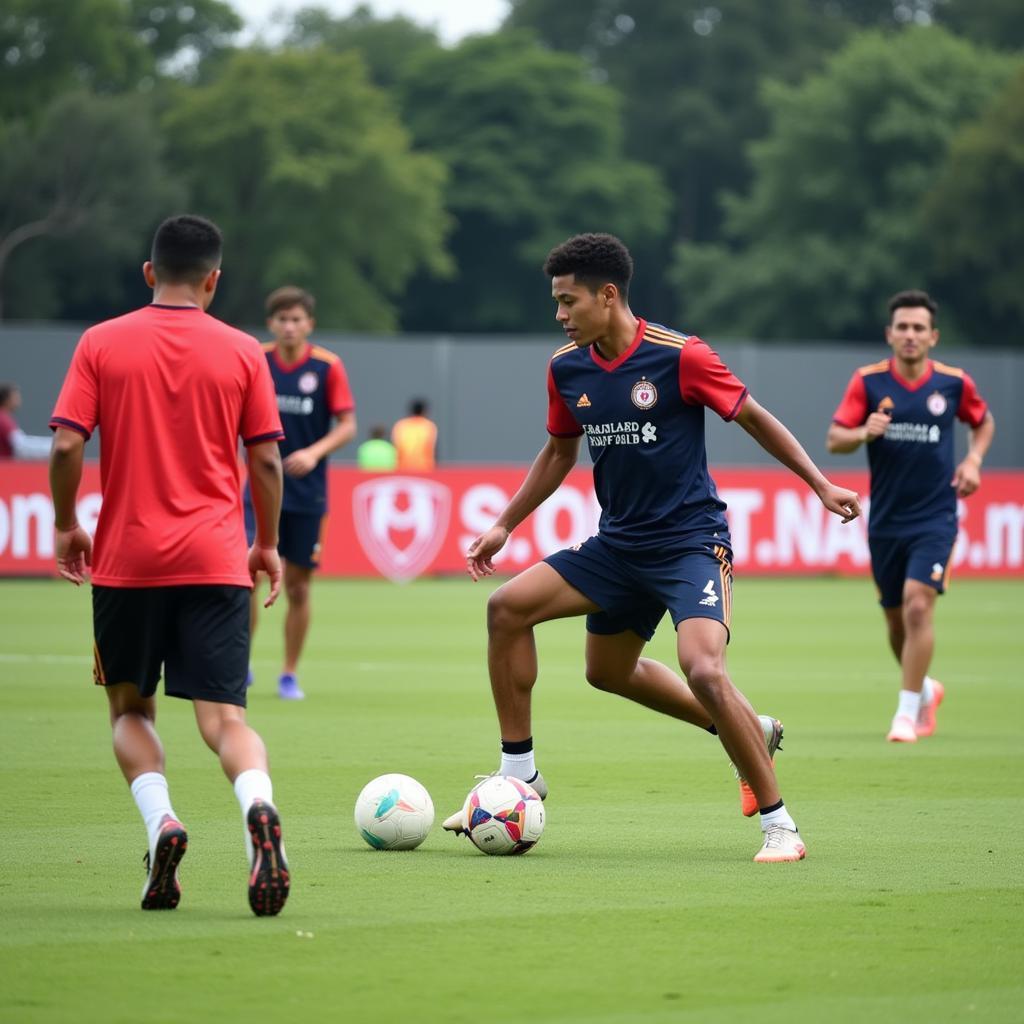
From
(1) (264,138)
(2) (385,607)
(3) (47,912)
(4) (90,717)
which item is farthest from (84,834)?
(1) (264,138)

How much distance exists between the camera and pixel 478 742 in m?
11.6

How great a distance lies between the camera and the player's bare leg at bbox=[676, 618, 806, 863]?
25.1ft

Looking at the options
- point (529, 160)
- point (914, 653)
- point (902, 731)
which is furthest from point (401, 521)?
point (529, 160)

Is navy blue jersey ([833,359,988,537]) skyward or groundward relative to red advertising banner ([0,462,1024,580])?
skyward

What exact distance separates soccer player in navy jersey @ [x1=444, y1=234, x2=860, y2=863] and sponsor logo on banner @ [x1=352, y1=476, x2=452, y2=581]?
1816 cm

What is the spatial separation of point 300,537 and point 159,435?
24.2 feet

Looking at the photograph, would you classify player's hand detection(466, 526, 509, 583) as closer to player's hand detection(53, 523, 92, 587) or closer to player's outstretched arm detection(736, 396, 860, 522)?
player's outstretched arm detection(736, 396, 860, 522)

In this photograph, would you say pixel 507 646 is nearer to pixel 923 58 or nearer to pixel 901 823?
pixel 901 823

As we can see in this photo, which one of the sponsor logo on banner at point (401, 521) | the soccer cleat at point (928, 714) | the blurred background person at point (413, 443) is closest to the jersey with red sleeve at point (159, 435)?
the soccer cleat at point (928, 714)

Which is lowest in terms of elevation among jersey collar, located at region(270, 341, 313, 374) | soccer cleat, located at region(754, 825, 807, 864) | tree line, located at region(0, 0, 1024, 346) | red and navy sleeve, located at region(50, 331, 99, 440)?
soccer cleat, located at region(754, 825, 807, 864)

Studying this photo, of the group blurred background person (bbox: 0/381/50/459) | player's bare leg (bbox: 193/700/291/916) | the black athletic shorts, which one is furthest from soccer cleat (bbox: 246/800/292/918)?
blurred background person (bbox: 0/381/50/459)

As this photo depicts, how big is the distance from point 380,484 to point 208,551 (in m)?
19.9

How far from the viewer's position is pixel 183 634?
671 cm

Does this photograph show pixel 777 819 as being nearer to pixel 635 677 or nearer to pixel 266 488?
pixel 635 677
